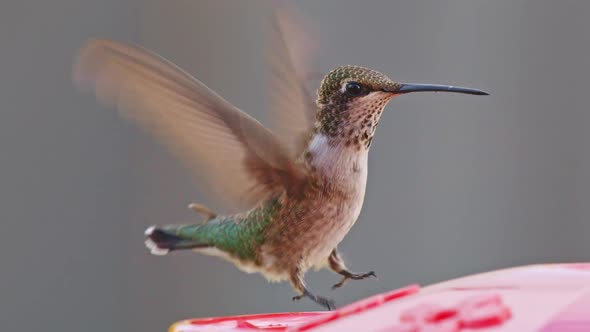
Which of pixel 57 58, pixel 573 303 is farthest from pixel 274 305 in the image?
pixel 573 303

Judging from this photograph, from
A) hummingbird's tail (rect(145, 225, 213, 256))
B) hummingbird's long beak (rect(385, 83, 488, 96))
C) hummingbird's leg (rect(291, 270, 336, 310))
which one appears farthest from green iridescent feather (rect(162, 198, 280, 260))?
hummingbird's long beak (rect(385, 83, 488, 96))

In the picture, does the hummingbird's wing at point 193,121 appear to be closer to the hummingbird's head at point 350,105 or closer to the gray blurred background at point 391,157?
the hummingbird's head at point 350,105

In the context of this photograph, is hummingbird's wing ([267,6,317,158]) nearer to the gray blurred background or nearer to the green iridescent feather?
A: the green iridescent feather

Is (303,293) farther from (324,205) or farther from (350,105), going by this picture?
(350,105)

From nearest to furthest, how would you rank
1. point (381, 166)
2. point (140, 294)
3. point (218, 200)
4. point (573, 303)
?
point (573, 303) → point (218, 200) → point (381, 166) → point (140, 294)

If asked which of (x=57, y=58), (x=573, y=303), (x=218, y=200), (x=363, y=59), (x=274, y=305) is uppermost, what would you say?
(x=57, y=58)

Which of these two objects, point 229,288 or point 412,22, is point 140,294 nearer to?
point 229,288

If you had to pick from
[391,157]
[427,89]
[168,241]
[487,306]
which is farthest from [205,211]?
[391,157]
